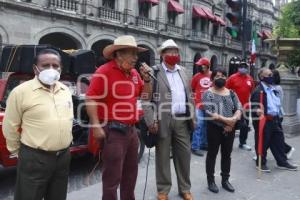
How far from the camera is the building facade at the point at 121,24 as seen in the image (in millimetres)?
16859

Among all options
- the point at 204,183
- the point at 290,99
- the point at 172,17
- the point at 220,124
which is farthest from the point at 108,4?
the point at 220,124

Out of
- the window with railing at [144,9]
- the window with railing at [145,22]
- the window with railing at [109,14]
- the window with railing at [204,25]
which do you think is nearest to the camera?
the window with railing at [109,14]

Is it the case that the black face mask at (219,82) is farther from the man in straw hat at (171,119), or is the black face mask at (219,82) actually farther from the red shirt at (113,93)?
the red shirt at (113,93)

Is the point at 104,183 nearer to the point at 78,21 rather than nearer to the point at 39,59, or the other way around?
the point at 39,59

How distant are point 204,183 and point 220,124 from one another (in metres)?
1.04

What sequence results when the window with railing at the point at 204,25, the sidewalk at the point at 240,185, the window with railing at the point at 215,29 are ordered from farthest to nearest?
the window with railing at the point at 215,29
the window with railing at the point at 204,25
the sidewalk at the point at 240,185

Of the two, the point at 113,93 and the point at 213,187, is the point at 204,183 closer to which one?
the point at 213,187

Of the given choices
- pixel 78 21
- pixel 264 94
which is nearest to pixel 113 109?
pixel 264 94

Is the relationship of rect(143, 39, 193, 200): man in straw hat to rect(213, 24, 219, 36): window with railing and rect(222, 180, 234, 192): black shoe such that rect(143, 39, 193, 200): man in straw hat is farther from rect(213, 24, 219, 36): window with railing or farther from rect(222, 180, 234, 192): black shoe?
rect(213, 24, 219, 36): window with railing

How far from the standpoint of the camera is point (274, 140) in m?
6.67

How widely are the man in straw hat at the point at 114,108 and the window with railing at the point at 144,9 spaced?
20792mm

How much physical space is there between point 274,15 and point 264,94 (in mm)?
42389

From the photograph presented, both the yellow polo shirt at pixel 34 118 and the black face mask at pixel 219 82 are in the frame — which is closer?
the yellow polo shirt at pixel 34 118

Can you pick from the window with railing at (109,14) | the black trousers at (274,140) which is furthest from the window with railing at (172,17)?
the black trousers at (274,140)
